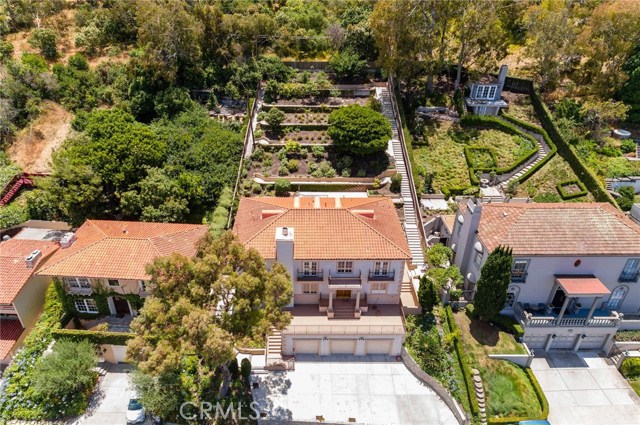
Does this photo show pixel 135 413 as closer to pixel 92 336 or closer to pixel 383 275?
pixel 92 336

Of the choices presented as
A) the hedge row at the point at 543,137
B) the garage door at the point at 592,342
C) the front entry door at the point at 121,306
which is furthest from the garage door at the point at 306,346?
the hedge row at the point at 543,137

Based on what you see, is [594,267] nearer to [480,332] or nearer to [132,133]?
[480,332]

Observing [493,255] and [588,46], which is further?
[588,46]

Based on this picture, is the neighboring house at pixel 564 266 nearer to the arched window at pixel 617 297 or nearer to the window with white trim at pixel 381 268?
the arched window at pixel 617 297

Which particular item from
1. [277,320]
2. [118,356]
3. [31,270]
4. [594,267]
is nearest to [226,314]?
[277,320]

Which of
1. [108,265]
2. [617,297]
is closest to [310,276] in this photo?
[108,265]

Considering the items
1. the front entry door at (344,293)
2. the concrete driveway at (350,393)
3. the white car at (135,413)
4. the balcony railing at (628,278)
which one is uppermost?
the balcony railing at (628,278)

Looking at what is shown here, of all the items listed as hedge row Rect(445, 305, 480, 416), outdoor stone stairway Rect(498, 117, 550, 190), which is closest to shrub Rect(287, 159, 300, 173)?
hedge row Rect(445, 305, 480, 416)
